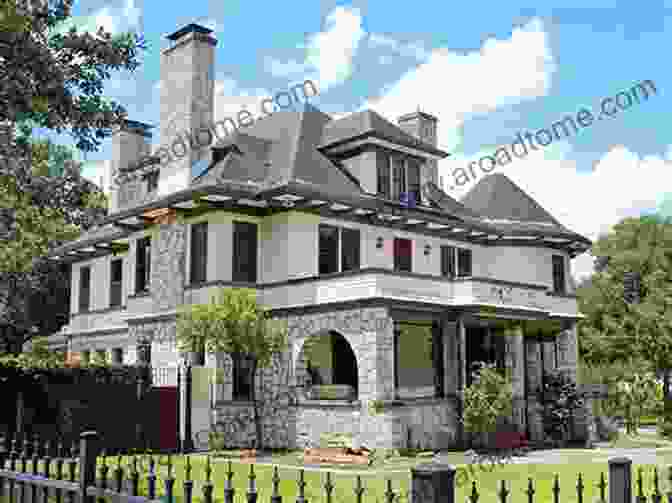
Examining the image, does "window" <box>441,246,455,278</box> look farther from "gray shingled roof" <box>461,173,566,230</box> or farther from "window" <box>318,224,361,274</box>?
"window" <box>318,224,361,274</box>

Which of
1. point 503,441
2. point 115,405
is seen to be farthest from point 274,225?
point 503,441

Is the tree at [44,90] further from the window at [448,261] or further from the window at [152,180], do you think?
the window at [448,261]

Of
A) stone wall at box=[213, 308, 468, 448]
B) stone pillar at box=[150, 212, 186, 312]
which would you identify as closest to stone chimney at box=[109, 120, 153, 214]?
stone pillar at box=[150, 212, 186, 312]

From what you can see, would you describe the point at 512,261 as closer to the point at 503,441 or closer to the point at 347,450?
the point at 503,441

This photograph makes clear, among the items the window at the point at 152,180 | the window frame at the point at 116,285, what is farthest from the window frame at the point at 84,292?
the window at the point at 152,180

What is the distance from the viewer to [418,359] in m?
25.0

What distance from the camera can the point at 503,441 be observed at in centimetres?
2361

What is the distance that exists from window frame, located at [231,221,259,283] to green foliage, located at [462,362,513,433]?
7.29m

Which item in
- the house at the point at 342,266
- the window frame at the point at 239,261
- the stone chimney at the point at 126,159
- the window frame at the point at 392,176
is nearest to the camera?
the house at the point at 342,266

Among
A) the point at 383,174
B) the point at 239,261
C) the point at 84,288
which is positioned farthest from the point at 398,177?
the point at 84,288

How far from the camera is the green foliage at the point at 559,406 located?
26.6 m

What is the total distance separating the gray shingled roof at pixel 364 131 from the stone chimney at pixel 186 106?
442 centimetres

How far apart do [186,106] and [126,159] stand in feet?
28.3

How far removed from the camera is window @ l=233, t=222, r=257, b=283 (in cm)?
2377
